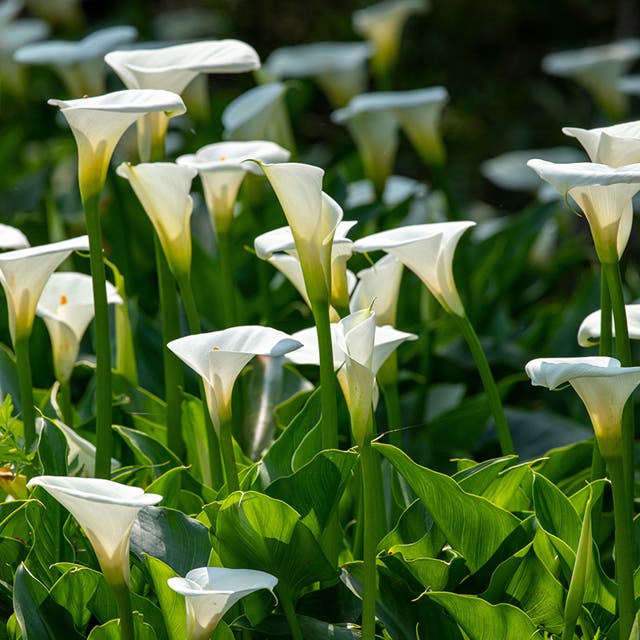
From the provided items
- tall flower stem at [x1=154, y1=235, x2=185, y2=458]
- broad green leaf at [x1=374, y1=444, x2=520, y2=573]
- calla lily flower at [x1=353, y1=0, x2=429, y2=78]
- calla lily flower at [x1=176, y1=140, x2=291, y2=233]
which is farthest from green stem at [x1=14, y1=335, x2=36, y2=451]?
calla lily flower at [x1=353, y1=0, x2=429, y2=78]

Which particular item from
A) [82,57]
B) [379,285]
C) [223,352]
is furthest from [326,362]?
[82,57]

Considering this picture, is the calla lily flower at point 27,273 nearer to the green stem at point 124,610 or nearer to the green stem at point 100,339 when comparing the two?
the green stem at point 100,339

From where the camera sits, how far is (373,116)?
1.86 metres

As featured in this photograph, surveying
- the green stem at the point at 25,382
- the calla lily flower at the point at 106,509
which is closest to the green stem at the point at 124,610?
the calla lily flower at the point at 106,509

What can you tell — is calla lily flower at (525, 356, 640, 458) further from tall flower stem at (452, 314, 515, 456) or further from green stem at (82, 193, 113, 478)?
green stem at (82, 193, 113, 478)

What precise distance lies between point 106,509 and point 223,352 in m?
0.17

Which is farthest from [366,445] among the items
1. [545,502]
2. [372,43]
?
[372,43]

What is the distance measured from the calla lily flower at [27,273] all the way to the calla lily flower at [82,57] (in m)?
0.76

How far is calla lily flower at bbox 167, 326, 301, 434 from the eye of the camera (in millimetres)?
879

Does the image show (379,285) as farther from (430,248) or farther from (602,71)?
(602,71)

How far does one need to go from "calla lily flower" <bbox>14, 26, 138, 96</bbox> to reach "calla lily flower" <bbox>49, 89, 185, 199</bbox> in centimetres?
79

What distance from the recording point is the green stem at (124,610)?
2.76ft

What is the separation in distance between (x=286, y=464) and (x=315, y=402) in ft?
0.24

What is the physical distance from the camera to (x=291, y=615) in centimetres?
93
